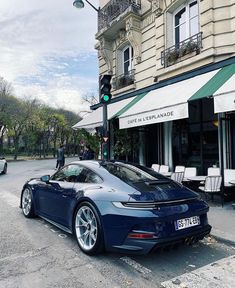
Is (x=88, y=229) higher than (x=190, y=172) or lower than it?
lower

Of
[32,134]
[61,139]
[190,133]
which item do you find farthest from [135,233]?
[61,139]

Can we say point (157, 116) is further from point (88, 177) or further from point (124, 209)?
point (124, 209)

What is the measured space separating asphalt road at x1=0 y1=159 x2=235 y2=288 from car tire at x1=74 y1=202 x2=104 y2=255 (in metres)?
0.14

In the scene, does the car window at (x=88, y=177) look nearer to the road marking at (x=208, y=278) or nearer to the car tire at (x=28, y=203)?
the road marking at (x=208, y=278)

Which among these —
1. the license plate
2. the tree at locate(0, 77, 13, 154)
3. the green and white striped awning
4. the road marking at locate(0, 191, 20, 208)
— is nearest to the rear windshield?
the license plate

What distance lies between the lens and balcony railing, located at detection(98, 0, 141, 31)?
13.0 metres

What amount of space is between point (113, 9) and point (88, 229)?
12.8m

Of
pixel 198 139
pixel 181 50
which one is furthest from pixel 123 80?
pixel 198 139

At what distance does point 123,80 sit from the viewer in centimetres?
1421

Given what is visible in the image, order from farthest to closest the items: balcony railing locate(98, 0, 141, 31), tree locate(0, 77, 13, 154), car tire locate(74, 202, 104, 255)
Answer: tree locate(0, 77, 13, 154) < balcony railing locate(98, 0, 141, 31) < car tire locate(74, 202, 104, 255)

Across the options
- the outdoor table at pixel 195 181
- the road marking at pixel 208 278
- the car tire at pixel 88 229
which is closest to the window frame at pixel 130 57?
the outdoor table at pixel 195 181

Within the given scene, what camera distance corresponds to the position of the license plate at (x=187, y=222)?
12.6ft

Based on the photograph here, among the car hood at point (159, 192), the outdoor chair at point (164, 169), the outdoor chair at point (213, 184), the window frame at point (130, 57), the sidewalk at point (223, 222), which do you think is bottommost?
the sidewalk at point (223, 222)

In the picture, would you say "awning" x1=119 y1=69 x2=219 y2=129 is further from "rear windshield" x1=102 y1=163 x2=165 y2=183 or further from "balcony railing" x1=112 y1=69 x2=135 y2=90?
"balcony railing" x1=112 y1=69 x2=135 y2=90
